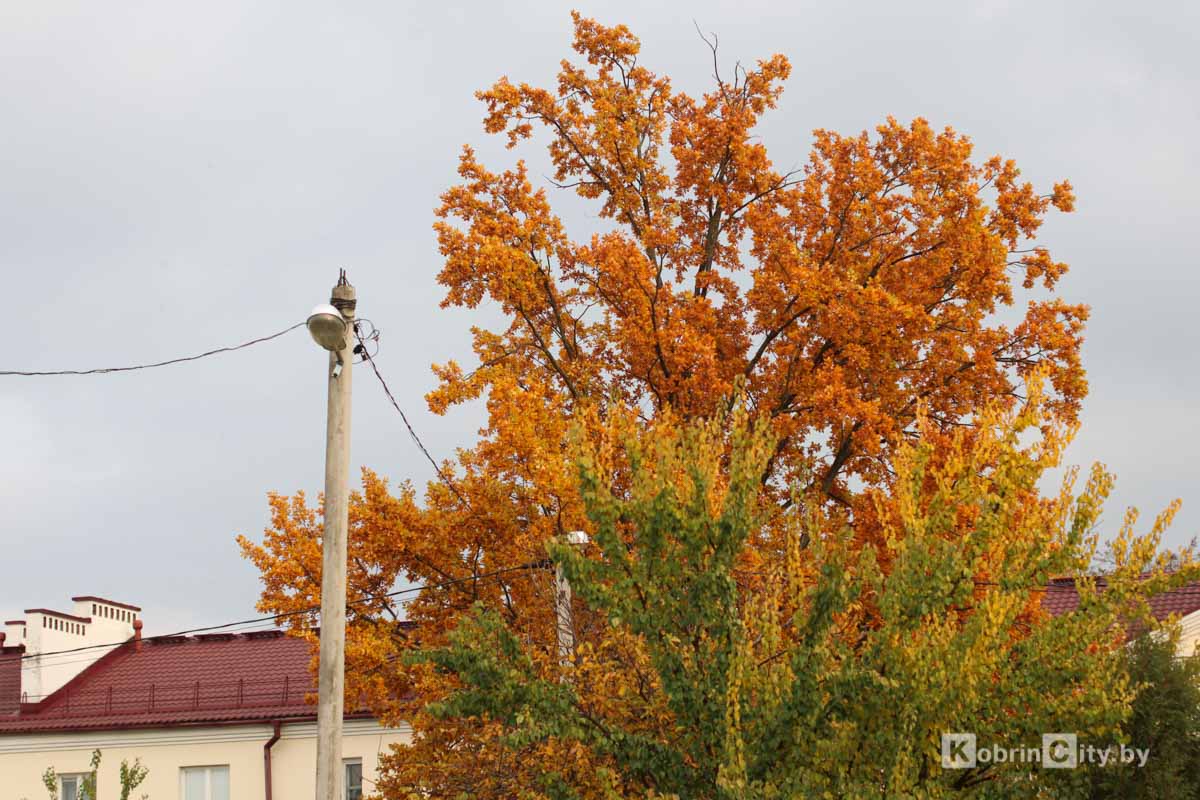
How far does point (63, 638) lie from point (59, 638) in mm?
138

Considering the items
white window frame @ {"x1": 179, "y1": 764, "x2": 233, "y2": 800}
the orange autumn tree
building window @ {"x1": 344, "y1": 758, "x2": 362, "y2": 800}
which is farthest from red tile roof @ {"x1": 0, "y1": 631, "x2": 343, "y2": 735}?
the orange autumn tree

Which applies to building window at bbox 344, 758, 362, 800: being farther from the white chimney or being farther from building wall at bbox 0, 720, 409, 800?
the white chimney

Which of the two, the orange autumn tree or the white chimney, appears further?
the white chimney

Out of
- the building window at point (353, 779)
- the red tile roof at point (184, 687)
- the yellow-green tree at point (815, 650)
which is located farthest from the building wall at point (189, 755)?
the yellow-green tree at point (815, 650)

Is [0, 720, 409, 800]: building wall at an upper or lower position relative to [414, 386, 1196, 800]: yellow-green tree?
lower

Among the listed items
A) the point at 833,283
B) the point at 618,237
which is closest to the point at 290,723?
the point at 618,237

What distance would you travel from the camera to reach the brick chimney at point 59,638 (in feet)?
119

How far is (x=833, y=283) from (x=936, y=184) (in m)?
3.65

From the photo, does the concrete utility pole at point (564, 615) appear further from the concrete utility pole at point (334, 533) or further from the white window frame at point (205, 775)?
the white window frame at point (205, 775)

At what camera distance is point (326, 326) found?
498 inches

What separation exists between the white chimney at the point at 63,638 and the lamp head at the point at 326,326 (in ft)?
88.6

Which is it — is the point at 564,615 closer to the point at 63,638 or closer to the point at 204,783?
the point at 204,783

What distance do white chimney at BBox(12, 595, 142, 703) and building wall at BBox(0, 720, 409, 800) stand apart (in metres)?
1.96

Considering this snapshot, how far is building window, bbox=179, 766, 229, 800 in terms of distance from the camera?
1316 inches
